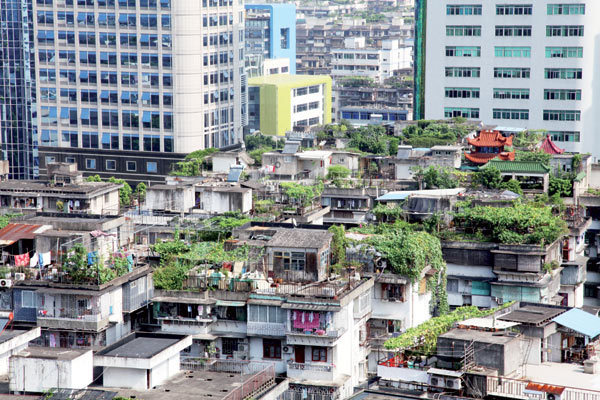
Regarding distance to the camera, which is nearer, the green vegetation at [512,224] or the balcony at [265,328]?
the balcony at [265,328]

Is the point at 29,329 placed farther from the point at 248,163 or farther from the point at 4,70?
the point at 4,70

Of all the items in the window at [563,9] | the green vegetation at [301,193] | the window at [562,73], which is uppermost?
the window at [563,9]

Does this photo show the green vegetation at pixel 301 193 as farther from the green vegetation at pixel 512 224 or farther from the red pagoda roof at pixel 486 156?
the red pagoda roof at pixel 486 156

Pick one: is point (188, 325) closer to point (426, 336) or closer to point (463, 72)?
point (426, 336)

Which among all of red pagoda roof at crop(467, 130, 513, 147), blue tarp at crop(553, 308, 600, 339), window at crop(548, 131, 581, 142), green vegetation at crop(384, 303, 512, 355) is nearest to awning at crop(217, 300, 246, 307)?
green vegetation at crop(384, 303, 512, 355)

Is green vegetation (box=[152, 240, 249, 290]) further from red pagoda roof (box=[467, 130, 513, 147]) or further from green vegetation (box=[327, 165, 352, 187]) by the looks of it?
red pagoda roof (box=[467, 130, 513, 147])

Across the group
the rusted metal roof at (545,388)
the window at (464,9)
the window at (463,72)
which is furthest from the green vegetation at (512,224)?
the window at (464,9)

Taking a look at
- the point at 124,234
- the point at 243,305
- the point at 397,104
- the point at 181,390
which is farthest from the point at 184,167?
the point at 397,104
